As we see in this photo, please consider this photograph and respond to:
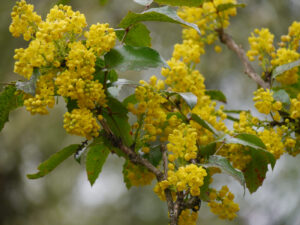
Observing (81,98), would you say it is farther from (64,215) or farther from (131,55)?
(64,215)

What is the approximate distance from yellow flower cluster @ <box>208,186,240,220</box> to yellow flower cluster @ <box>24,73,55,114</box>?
1.36ft

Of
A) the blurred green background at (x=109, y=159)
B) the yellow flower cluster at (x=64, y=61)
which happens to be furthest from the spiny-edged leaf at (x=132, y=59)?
the blurred green background at (x=109, y=159)

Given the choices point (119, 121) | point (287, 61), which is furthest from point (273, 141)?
point (119, 121)

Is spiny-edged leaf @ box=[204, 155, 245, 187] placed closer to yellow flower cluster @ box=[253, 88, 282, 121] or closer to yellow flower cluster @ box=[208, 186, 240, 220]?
yellow flower cluster @ box=[208, 186, 240, 220]

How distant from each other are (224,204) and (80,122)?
375 mm

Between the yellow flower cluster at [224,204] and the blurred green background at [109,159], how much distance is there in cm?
163

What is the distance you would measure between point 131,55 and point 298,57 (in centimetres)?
55

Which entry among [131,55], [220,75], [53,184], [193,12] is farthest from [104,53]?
[53,184]

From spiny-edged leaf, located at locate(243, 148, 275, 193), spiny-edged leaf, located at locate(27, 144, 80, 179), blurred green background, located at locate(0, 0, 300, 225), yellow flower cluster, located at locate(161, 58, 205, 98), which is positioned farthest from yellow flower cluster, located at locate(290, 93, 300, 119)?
blurred green background, located at locate(0, 0, 300, 225)

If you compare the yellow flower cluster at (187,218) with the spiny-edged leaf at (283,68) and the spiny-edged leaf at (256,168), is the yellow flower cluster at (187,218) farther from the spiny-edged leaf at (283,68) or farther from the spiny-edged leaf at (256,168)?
the spiny-edged leaf at (283,68)

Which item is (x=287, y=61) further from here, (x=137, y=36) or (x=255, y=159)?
(x=137, y=36)

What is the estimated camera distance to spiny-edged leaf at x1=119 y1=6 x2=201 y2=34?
0.79 metres

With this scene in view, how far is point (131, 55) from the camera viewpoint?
789 millimetres

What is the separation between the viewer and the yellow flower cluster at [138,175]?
964mm
